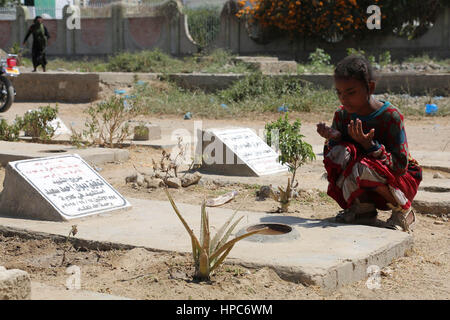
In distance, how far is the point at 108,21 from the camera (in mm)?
21016

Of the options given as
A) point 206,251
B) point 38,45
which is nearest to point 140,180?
point 206,251

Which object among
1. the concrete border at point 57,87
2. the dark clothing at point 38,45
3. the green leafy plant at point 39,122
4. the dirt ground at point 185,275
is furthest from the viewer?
the dark clothing at point 38,45

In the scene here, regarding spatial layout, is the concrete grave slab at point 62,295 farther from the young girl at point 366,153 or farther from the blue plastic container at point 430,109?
the blue plastic container at point 430,109

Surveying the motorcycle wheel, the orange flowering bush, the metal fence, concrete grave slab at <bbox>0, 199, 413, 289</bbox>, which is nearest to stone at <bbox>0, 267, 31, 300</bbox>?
concrete grave slab at <bbox>0, 199, 413, 289</bbox>

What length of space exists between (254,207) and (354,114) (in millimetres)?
1119

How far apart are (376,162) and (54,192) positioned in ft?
6.25

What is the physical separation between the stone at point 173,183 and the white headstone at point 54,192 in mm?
926

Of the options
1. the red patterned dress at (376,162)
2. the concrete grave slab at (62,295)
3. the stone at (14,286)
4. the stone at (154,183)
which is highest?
the red patterned dress at (376,162)

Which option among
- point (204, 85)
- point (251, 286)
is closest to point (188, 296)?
point (251, 286)

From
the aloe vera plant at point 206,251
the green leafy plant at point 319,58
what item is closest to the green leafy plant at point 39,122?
the aloe vera plant at point 206,251

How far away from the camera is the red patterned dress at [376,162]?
11.1ft

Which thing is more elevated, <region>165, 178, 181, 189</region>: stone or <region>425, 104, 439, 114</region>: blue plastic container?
<region>425, 104, 439, 114</region>: blue plastic container

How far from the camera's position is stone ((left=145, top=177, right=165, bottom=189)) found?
491 centimetres

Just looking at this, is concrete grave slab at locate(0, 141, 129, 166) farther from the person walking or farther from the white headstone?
the person walking
